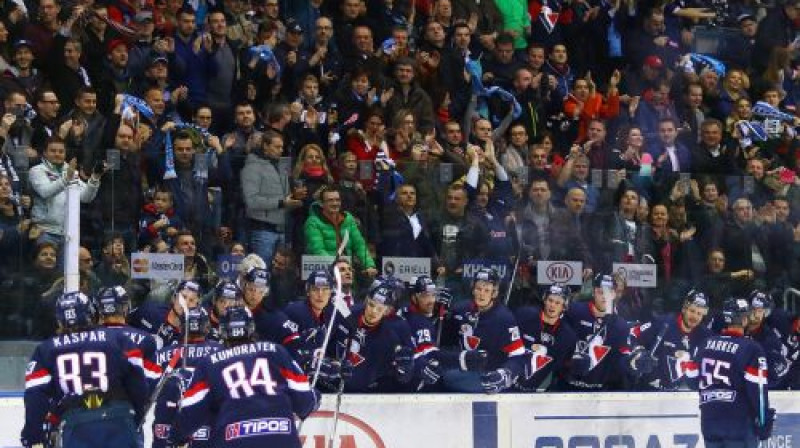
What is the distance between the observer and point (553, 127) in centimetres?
1631

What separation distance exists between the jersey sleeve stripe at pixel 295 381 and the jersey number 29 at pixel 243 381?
5.4 inches

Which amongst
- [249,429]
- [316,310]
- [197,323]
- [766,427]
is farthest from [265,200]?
[766,427]

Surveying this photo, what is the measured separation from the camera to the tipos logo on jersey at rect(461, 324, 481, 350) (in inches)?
516

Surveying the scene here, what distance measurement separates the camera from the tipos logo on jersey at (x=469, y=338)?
13117 mm

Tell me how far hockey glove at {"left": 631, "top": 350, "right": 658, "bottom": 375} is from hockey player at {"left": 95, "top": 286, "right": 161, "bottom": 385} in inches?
139

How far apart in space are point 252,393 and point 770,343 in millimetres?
5113

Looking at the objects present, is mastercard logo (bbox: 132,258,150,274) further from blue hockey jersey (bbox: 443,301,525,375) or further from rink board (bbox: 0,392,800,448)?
blue hockey jersey (bbox: 443,301,525,375)

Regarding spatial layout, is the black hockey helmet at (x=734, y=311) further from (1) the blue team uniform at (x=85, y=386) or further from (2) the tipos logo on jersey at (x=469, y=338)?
(1) the blue team uniform at (x=85, y=386)

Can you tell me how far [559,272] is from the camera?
13.8 meters

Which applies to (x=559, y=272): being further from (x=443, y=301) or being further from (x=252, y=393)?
(x=252, y=393)

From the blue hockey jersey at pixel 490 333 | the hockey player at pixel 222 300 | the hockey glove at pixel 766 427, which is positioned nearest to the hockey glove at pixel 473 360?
the blue hockey jersey at pixel 490 333

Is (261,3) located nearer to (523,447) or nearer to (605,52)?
(605,52)

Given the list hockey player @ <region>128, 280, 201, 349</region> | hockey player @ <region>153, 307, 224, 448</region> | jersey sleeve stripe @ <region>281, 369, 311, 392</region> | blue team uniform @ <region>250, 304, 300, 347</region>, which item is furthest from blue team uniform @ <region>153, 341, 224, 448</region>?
blue team uniform @ <region>250, 304, 300, 347</region>

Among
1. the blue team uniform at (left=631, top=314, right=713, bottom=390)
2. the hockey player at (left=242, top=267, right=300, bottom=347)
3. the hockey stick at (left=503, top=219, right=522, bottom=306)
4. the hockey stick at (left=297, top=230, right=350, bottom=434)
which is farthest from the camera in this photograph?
the blue team uniform at (left=631, top=314, right=713, bottom=390)
